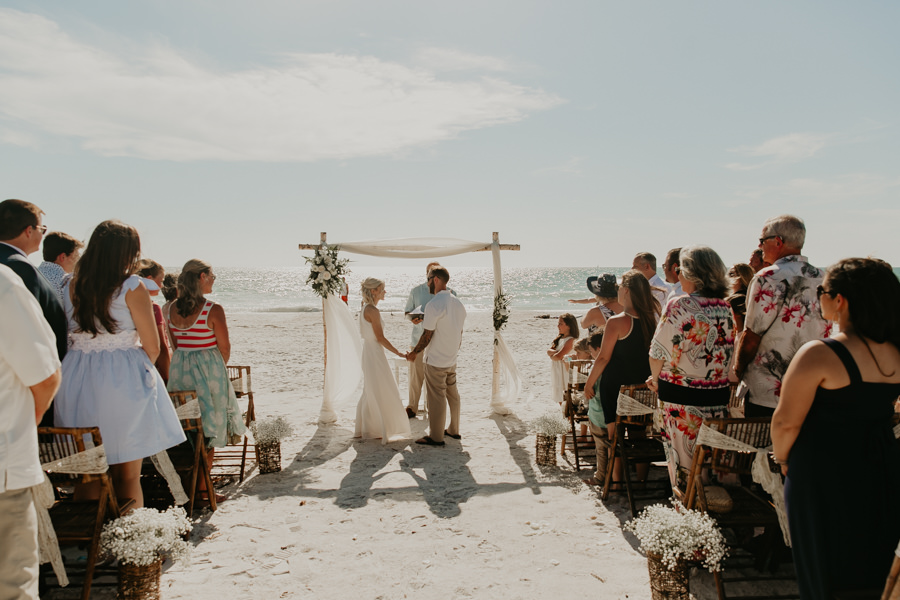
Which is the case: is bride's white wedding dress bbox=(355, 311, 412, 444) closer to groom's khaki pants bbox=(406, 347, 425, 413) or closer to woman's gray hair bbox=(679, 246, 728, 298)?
groom's khaki pants bbox=(406, 347, 425, 413)

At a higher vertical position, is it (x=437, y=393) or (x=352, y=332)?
(x=352, y=332)

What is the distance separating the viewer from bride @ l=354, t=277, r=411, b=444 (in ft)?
22.4

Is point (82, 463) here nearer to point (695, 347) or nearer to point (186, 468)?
point (186, 468)

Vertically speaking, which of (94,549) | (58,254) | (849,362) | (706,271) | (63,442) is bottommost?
(94,549)

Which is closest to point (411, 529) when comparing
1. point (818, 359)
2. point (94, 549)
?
point (94, 549)

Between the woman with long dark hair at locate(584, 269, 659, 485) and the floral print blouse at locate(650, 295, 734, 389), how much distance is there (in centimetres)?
101

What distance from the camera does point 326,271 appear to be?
772 centimetres

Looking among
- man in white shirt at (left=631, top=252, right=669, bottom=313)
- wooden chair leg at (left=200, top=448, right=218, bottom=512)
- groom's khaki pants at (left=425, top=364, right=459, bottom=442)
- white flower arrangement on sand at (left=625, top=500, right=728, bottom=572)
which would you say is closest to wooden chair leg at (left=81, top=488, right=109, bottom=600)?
wooden chair leg at (left=200, top=448, right=218, bottom=512)

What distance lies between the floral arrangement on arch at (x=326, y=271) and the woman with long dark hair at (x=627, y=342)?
4180 millimetres

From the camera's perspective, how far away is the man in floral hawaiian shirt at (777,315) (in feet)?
12.2

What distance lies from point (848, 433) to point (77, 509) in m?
4.18

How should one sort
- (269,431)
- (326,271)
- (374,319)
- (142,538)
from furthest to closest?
(326,271) < (374,319) < (269,431) < (142,538)

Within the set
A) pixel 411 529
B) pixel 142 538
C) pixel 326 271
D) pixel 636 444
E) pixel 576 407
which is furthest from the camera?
pixel 326 271

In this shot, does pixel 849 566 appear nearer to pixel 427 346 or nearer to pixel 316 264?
pixel 427 346
